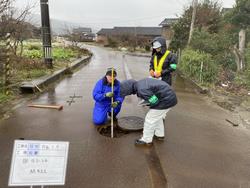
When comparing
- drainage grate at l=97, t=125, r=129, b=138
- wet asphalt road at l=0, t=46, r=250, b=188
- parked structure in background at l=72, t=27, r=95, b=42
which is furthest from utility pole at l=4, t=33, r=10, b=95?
parked structure in background at l=72, t=27, r=95, b=42

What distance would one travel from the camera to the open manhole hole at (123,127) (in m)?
4.81

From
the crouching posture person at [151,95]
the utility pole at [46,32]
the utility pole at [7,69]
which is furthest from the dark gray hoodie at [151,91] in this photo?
the utility pole at [46,32]

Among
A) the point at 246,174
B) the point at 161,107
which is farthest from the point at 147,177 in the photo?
the point at 246,174

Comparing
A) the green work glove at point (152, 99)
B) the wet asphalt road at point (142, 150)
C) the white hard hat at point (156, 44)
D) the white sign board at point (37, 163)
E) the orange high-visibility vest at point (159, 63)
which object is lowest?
the wet asphalt road at point (142, 150)

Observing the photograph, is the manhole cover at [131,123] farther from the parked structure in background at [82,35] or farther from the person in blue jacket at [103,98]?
the parked structure in background at [82,35]

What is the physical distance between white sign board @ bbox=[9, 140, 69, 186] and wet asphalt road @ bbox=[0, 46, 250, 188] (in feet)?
2.53

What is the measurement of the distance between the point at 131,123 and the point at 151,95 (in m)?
1.64

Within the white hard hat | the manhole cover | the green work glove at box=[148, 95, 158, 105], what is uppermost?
the white hard hat

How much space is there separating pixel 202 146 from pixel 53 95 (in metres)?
4.84

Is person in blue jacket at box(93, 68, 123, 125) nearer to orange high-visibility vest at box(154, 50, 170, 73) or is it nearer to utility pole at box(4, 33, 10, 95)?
orange high-visibility vest at box(154, 50, 170, 73)

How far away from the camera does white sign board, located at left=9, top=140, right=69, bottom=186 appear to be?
232 centimetres

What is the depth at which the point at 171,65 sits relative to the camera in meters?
5.09

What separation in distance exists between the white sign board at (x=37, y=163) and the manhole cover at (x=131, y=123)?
102 inches

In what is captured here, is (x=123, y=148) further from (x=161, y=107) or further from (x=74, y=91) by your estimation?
(x=74, y=91)
